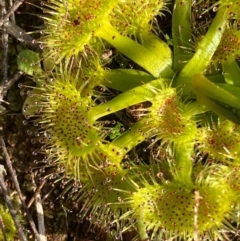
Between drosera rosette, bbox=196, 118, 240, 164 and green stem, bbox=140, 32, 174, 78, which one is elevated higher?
green stem, bbox=140, 32, 174, 78

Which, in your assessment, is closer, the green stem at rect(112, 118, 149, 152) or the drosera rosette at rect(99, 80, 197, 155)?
the drosera rosette at rect(99, 80, 197, 155)

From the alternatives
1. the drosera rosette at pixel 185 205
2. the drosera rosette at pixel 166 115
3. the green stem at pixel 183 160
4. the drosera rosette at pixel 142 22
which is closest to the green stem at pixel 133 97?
the drosera rosette at pixel 166 115

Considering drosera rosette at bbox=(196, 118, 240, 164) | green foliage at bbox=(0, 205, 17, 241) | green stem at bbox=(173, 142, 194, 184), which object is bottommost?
green foliage at bbox=(0, 205, 17, 241)

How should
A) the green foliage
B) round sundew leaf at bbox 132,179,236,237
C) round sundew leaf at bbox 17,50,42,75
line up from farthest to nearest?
the green foliage, round sundew leaf at bbox 17,50,42,75, round sundew leaf at bbox 132,179,236,237

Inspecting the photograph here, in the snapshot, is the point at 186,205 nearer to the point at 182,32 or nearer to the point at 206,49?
the point at 206,49

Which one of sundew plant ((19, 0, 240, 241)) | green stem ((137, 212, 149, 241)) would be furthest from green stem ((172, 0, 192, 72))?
green stem ((137, 212, 149, 241))

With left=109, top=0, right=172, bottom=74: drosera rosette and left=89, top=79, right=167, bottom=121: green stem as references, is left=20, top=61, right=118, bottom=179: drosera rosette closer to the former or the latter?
left=89, top=79, right=167, bottom=121: green stem

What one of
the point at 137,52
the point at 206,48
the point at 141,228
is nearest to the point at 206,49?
the point at 206,48
